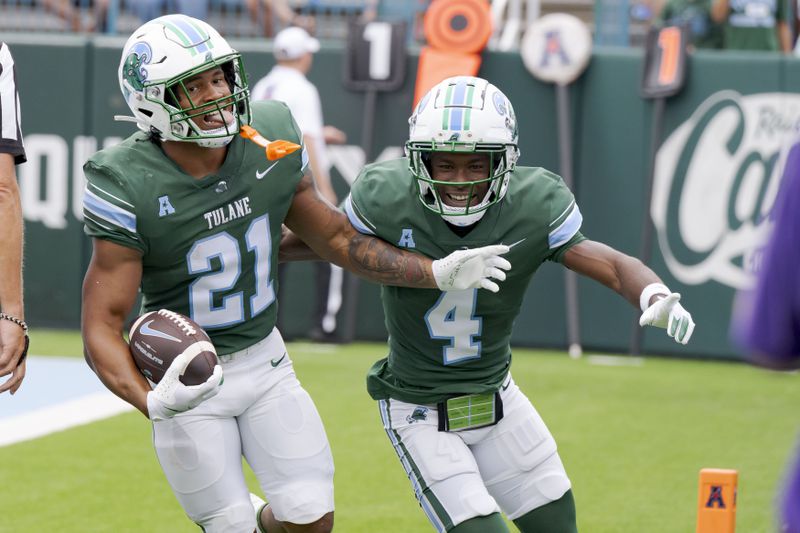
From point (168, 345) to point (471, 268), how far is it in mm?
891

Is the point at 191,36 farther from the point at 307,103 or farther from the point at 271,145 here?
the point at 307,103

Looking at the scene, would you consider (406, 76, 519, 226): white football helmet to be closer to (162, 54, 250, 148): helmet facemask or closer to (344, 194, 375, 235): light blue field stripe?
(344, 194, 375, 235): light blue field stripe

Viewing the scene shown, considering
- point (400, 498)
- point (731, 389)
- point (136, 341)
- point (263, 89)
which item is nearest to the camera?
point (136, 341)

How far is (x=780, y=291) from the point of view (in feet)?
6.56

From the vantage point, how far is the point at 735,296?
947cm

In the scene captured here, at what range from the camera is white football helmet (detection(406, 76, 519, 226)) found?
3.95 metres

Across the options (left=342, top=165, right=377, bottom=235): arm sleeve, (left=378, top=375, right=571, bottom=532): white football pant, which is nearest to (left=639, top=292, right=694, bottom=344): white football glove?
(left=378, top=375, right=571, bottom=532): white football pant

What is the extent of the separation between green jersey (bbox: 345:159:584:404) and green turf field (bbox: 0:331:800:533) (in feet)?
4.81

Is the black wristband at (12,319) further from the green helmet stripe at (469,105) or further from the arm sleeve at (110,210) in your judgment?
the green helmet stripe at (469,105)

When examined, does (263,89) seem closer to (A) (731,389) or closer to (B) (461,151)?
(A) (731,389)

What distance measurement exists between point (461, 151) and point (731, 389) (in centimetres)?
500

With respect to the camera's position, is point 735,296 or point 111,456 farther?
point 735,296

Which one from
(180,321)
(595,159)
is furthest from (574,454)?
(595,159)

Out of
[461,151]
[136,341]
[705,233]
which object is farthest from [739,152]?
[136,341]
